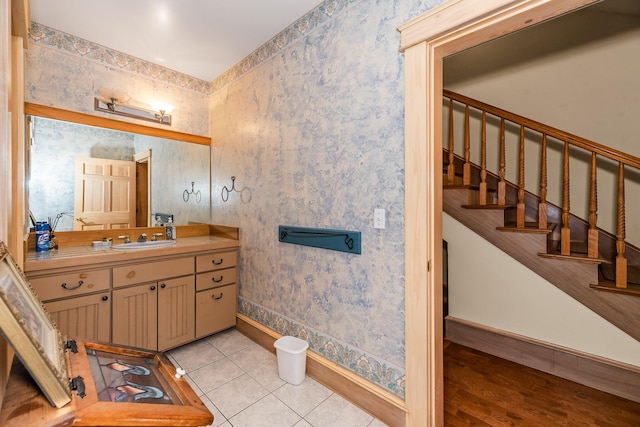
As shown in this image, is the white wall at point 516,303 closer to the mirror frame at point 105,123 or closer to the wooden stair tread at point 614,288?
the wooden stair tread at point 614,288

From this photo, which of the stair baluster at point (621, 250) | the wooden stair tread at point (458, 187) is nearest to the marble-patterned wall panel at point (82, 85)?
the wooden stair tread at point (458, 187)

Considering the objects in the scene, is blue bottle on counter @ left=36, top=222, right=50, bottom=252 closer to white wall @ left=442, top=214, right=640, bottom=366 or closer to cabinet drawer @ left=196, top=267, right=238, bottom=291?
cabinet drawer @ left=196, top=267, right=238, bottom=291

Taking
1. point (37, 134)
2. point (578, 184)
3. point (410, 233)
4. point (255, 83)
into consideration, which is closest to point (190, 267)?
point (37, 134)

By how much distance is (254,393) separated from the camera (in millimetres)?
1913

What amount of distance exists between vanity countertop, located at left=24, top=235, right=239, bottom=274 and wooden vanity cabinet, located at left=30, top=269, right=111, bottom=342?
0.07m

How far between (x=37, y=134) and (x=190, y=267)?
1515 mm

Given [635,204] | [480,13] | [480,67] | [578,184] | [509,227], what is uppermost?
[480,67]

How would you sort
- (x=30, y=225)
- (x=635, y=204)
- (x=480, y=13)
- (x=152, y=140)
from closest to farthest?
(x=480, y=13), (x=30, y=225), (x=635, y=204), (x=152, y=140)

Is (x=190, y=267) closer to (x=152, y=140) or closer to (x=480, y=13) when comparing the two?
(x=152, y=140)

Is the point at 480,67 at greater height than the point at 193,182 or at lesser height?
greater

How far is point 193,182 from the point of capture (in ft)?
10.2

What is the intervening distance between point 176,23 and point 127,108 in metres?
0.96

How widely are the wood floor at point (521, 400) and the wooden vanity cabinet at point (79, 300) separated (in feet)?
7.63

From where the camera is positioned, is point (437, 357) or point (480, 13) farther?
point (437, 357)
